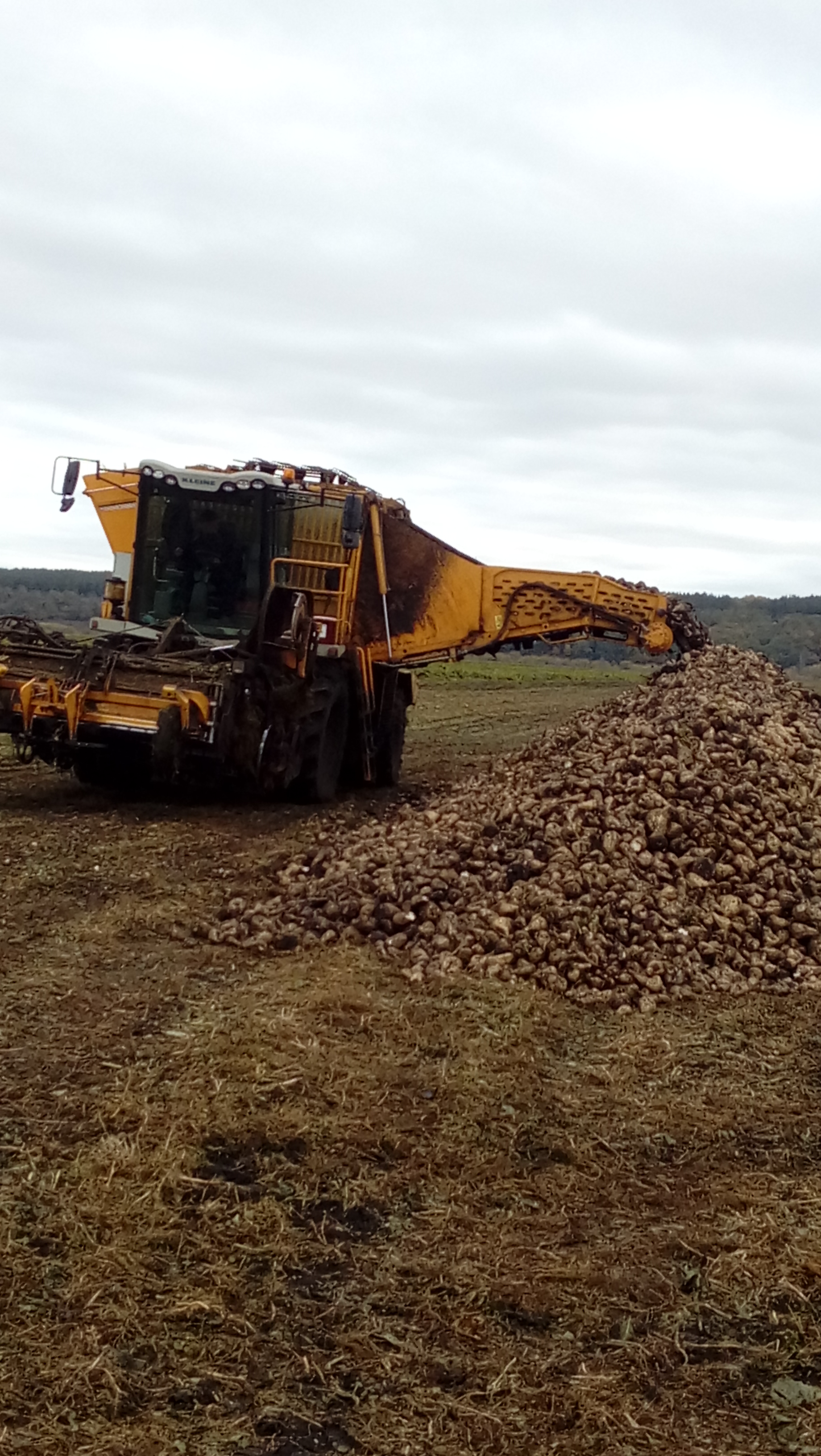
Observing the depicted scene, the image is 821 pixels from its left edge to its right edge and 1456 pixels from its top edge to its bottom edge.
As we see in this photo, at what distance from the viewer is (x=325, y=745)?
1056 centimetres

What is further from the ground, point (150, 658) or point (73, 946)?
point (150, 658)

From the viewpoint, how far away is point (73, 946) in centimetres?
618

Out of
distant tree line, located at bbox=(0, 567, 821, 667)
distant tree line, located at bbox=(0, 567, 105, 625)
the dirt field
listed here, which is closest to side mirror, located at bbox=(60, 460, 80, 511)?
the dirt field

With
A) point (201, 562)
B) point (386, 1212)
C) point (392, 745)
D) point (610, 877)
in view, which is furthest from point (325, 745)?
point (386, 1212)

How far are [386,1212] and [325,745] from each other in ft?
22.5

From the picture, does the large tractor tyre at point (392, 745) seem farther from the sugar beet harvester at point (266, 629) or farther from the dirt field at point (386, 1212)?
the dirt field at point (386, 1212)

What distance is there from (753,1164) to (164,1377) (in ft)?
7.17

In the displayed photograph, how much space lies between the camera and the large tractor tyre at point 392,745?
1180cm

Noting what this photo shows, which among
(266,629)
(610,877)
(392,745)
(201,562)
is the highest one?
(201,562)

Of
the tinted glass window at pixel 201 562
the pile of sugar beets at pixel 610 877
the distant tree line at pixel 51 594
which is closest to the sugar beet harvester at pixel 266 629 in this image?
the tinted glass window at pixel 201 562

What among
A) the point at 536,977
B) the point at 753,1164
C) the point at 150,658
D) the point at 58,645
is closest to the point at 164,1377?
the point at 753,1164

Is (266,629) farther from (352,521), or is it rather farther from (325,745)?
(325,745)

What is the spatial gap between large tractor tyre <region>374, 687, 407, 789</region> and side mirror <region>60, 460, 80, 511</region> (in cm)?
338

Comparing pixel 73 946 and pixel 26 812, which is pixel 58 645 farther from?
pixel 73 946
